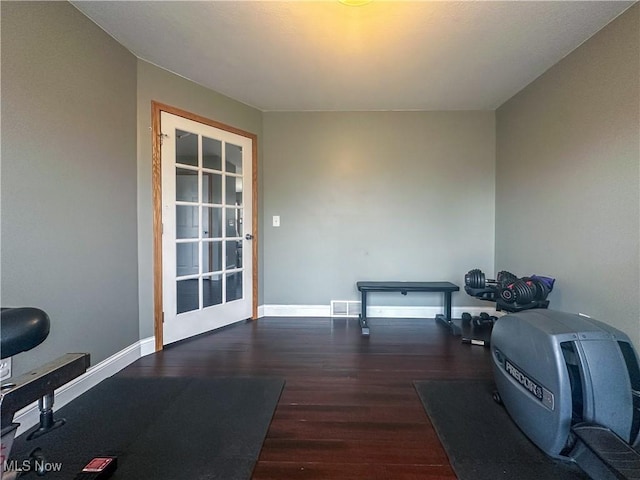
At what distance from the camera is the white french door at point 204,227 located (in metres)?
2.55

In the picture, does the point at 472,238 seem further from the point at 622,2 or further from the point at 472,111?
the point at 622,2

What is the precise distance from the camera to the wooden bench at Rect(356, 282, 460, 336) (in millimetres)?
3016

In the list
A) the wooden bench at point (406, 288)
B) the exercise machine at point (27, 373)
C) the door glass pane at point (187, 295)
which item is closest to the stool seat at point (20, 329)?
the exercise machine at point (27, 373)

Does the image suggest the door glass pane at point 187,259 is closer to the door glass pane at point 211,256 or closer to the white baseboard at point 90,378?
the door glass pane at point 211,256

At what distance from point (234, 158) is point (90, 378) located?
85.4 inches

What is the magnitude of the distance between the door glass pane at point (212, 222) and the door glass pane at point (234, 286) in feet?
1.49

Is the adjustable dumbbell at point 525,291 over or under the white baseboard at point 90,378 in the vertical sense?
over

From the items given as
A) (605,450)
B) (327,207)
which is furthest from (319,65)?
(605,450)

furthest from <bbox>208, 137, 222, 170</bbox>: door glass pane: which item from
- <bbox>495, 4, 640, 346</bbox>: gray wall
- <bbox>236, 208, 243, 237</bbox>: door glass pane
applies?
<bbox>495, 4, 640, 346</bbox>: gray wall

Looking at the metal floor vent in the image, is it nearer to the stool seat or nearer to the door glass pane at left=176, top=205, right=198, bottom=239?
the door glass pane at left=176, top=205, right=198, bottom=239

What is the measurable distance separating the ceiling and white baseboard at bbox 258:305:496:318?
220cm

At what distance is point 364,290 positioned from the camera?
3084mm

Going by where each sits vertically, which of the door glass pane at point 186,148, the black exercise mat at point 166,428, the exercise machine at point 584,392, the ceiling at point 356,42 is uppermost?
the ceiling at point 356,42

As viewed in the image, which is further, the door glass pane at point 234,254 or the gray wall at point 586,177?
the door glass pane at point 234,254
